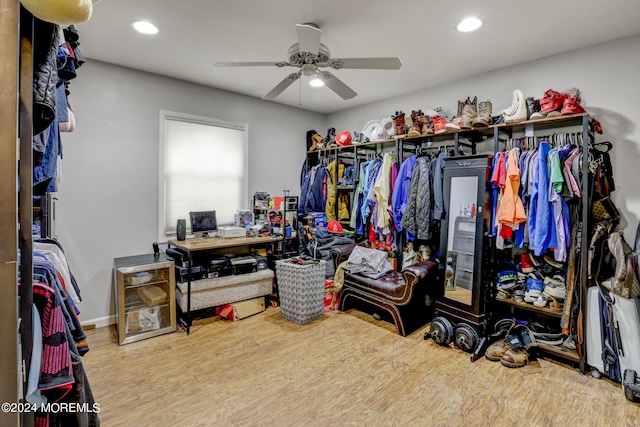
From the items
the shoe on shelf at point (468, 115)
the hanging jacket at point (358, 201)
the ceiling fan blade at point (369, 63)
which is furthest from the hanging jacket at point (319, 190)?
the ceiling fan blade at point (369, 63)

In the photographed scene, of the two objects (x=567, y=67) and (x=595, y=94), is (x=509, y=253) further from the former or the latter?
(x=567, y=67)

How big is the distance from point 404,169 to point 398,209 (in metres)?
0.45

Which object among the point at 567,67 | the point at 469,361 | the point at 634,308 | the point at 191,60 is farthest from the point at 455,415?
the point at 191,60

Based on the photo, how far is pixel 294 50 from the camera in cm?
232

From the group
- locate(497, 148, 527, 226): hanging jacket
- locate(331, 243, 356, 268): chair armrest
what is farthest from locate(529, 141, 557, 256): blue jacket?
locate(331, 243, 356, 268): chair armrest

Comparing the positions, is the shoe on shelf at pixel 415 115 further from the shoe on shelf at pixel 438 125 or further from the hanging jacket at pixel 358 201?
the hanging jacket at pixel 358 201

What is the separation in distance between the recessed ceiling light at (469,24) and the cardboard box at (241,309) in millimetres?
3188

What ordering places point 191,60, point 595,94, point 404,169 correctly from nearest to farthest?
1. point 595,94
2. point 191,60
3. point 404,169

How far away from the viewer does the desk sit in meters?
3.11

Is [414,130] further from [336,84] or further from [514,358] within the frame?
[514,358]

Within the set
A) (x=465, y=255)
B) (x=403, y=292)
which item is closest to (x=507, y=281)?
(x=465, y=255)

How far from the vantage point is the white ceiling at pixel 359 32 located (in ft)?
7.26

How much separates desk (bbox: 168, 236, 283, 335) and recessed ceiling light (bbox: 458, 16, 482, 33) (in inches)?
108

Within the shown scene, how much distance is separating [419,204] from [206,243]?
2259mm
